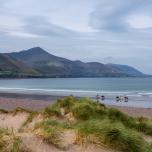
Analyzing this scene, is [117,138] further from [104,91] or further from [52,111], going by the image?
[104,91]

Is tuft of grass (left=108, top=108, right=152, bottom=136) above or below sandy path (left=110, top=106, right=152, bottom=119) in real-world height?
above

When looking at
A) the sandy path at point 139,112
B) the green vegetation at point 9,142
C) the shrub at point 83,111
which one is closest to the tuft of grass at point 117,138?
the green vegetation at point 9,142

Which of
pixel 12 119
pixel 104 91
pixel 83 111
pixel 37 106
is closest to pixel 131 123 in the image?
pixel 83 111

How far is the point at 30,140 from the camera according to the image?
6527 mm

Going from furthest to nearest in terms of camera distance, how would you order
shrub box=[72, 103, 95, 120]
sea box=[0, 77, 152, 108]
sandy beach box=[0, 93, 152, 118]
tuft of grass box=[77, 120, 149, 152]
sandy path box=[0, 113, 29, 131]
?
sea box=[0, 77, 152, 108] < sandy beach box=[0, 93, 152, 118] < sandy path box=[0, 113, 29, 131] < shrub box=[72, 103, 95, 120] < tuft of grass box=[77, 120, 149, 152]

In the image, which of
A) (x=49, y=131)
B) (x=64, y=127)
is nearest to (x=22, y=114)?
(x=64, y=127)

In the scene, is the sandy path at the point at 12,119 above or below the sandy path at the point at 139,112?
above

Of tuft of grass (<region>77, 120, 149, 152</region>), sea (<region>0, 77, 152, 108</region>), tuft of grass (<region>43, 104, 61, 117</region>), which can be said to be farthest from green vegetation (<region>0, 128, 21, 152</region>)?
sea (<region>0, 77, 152, 108</region>)

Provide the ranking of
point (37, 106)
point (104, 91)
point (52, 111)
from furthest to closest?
point (104, 91), point (37, 106), point (52, 111)

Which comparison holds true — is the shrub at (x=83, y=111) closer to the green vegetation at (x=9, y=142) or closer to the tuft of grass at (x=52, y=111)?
the tuft of grass at (x=52, y=111)

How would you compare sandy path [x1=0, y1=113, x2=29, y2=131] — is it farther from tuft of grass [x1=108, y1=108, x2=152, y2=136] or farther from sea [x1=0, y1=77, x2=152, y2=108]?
sea [x1=0, y1=77, x2=152, y2=108]

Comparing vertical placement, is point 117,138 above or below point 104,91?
above

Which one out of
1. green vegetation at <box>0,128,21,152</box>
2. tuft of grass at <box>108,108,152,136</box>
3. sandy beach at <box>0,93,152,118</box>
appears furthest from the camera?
sandy beach at <box>0,93,152,118</box>

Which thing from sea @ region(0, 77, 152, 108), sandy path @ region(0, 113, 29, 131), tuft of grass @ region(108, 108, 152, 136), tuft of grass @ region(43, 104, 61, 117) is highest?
tuft of grass @ region(43, 104, 61, 117)
